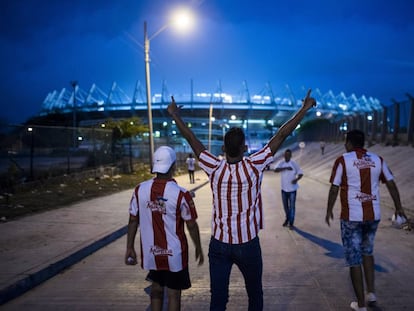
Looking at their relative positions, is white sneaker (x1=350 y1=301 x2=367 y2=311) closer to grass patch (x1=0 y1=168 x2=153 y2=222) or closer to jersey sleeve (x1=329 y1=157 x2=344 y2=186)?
jersey sleeve (x1=329 y1=157 x2=344 y2=186)

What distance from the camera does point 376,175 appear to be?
432cm

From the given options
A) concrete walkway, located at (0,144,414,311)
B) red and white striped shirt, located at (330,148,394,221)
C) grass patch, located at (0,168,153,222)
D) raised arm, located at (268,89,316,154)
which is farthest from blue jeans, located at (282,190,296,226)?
grass patch, located at (0,168,153,222)

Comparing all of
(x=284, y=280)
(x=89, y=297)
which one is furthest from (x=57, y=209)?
(x=284, y=280)

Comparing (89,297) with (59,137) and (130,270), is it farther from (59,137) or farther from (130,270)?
(59,137)

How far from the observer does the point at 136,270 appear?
6066mm

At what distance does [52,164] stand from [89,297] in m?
14.1

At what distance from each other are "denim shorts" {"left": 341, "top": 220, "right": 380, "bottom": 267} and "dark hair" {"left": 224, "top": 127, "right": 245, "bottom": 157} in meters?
1.82

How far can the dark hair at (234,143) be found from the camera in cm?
323

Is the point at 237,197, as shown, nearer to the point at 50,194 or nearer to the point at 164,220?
the point at 164,220

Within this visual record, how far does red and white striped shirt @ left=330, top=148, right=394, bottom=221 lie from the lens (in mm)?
4273

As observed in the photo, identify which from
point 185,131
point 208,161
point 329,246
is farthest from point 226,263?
point 329,246

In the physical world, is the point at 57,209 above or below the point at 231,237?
below

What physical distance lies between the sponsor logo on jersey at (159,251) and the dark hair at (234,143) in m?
0.94

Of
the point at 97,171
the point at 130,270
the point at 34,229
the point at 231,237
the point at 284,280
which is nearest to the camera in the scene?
the point at 231,237
